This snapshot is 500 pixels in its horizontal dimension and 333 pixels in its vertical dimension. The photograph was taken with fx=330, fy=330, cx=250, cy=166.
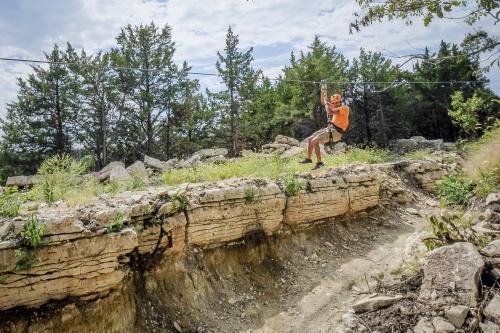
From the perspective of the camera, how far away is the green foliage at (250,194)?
273 inches

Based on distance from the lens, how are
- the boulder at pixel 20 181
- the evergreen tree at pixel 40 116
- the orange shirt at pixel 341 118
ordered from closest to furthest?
1. the orange shirt at pixel 341 118
2. the boulder at pixel 20 181
3. the evergreen tree at pixel 40 116

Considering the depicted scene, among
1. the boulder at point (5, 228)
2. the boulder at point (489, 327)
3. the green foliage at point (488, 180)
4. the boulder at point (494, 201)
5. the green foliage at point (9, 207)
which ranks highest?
the green foliage at point (9, 207)

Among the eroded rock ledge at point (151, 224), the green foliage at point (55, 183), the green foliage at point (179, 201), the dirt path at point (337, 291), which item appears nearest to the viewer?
the eroded rock ledge at point (151, 224)

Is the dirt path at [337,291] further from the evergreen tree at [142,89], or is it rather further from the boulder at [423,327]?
the evergreen tree at [142,89]

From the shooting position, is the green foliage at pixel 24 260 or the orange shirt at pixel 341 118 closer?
the green foliage at pixel 24 260

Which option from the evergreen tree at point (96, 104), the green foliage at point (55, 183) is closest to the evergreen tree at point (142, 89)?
the evergreen tree at point (96, 104)

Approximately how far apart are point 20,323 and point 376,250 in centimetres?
741

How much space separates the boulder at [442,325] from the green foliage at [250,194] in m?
3.93

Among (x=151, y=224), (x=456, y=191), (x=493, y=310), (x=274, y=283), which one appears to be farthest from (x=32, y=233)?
(x=456, y=191)

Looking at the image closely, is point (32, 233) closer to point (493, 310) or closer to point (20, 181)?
point (493, 310)

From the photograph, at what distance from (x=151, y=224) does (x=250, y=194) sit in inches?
86.1

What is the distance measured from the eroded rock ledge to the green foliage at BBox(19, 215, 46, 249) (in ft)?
0.29

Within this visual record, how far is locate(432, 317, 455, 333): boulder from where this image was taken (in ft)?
12.1

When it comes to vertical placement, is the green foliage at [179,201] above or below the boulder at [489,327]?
above
